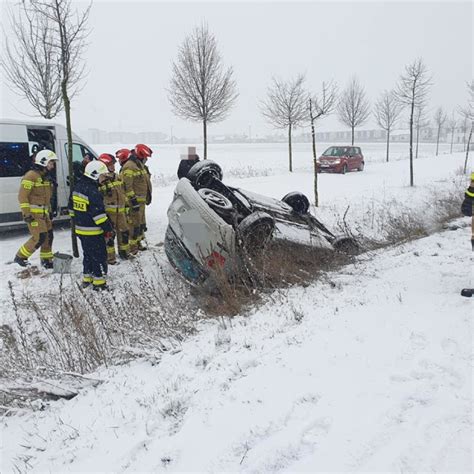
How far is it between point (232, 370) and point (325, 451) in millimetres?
1069

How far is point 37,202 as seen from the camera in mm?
5930

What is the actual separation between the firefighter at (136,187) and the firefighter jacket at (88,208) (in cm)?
154

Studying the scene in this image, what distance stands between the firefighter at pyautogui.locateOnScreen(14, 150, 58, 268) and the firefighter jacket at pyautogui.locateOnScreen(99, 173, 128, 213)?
87 cm

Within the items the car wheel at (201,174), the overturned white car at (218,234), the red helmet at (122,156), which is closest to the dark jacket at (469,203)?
the overturned white car at (218,234)

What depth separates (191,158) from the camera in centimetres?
792

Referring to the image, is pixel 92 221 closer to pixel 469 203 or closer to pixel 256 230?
pixel 256 230

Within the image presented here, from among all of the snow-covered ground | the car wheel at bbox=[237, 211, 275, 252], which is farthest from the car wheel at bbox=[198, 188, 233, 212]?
the snow-covered ground

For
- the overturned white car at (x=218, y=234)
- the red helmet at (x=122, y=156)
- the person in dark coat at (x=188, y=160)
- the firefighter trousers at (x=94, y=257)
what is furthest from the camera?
the person in dark coat at (x=188, y=160)

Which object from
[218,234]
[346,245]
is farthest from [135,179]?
[346,245]

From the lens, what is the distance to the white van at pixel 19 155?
23.3ft

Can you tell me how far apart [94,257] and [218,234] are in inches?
72.8

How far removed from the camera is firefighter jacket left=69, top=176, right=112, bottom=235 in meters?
5.05

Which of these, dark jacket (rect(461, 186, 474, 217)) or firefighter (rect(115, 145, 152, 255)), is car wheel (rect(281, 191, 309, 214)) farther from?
firefighter (rect(115, 145, 152, 255))

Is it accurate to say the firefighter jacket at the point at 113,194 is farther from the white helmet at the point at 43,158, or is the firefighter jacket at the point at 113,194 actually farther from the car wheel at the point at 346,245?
Answer: the car wheel at the point at 346,245
